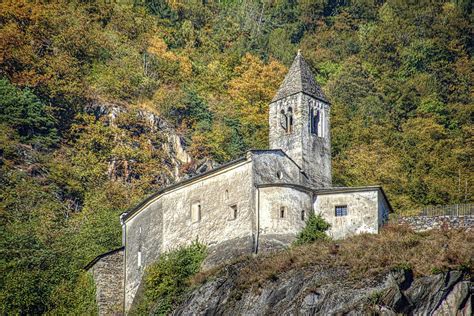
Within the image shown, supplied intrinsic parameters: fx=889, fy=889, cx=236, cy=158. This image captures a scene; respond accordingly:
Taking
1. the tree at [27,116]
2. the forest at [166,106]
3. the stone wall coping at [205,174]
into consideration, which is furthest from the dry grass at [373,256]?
the tree at [27,116]

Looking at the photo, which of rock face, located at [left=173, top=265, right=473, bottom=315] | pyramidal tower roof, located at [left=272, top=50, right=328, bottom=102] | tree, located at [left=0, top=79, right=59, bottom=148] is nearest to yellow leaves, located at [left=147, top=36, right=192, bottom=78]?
tree, located at [left=0, top=79, right=59, bottom=148]

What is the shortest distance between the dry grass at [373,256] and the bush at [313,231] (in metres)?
1.12

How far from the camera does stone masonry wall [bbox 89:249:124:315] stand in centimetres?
4822

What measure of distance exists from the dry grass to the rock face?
1.49 feet

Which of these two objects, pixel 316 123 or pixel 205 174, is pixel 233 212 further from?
pixel 316 123

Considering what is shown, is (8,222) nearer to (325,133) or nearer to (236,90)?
(325,133)

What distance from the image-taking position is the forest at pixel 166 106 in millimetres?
54969

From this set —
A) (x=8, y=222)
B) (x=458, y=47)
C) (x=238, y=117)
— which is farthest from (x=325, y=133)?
(x=458, y=47)

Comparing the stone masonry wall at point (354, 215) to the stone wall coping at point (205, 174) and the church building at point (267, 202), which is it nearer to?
the church building at point (267, 202)

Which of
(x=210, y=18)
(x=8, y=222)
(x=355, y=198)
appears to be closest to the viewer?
(x=355, y=198)

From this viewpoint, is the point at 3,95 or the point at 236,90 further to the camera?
the point at 236,90

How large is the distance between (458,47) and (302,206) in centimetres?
5063

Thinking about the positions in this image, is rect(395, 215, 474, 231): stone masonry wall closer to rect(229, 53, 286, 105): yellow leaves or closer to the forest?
the forest

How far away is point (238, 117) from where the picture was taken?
2945 inches
